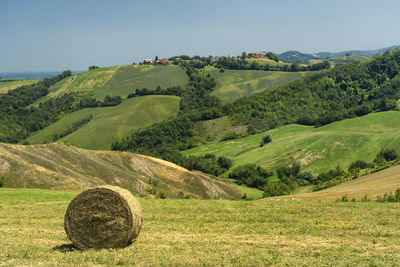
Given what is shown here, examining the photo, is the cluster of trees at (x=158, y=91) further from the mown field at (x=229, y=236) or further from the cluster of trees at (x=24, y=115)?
the mown field at (x=229, y=236)

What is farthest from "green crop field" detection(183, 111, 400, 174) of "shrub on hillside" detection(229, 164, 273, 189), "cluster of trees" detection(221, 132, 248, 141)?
"cluster of trees" detection(221, 132, 248, 141)

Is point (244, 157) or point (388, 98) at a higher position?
point (388, 98)

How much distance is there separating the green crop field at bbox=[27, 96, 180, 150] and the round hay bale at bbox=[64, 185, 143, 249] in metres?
122

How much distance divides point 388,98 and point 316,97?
100 feet

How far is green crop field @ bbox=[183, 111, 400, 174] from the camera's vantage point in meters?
97.1

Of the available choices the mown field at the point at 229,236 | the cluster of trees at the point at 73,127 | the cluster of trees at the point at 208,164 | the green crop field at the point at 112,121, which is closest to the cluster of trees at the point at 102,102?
the green crop field at the point at 112,121

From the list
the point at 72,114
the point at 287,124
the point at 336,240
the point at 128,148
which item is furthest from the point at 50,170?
the point at 72,114

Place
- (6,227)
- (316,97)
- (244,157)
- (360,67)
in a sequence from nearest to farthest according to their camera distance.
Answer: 1. (6,227)
2. (244,157)
3. (316,97)
4. (360,67)

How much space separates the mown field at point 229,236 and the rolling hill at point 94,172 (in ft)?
32.5

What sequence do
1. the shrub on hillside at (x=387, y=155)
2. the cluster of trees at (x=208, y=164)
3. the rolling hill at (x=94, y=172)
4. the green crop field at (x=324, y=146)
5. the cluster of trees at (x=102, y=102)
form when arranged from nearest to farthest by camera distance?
the rolling hill at (x=94, y=172)
the shrub on hillside at (x=387, y=155)
the green crop field at (x=324, y=146)
the cluster of trees at (x=208, y=164)
the cluster of trees at (x=102, y=102)

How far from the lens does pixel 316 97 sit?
16862cm

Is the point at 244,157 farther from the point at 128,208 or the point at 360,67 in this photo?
the point at 360,67

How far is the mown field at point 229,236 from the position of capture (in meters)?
13.9

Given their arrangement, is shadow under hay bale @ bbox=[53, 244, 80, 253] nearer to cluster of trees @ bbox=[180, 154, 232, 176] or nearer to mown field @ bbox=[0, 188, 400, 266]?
mown field @ bbox=[0, 188, 400, 266]
